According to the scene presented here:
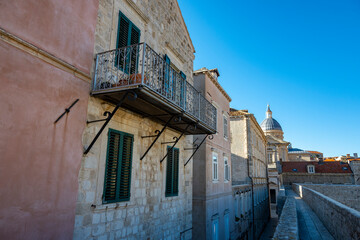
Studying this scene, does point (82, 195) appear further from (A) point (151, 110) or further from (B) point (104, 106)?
(A) point (151, 110)

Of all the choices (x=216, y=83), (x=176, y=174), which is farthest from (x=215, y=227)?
(x=216, y=83)

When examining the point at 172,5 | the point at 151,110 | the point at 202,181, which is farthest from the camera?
the point at 202,181

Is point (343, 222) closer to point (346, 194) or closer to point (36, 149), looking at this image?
point (36, 149)

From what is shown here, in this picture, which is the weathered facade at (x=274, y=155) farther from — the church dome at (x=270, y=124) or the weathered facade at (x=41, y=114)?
the weathered facade at (x=41, y=114)

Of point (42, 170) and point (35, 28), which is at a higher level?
point (35, 28)

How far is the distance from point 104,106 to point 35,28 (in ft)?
7.15

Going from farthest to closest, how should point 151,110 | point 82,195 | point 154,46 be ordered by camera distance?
point 154,46
point 151,110
point 82,195

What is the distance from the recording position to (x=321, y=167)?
54.1 m

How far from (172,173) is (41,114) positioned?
18.6 feet

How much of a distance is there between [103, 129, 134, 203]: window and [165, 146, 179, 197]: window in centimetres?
245

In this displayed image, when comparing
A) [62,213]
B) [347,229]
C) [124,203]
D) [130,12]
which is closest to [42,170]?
[62,213]


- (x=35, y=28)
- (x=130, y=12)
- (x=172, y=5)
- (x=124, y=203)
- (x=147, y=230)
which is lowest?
(x=147, y=230)

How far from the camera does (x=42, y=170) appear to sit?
4508 mm

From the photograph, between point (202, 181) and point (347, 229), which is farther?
point (202, 181)
